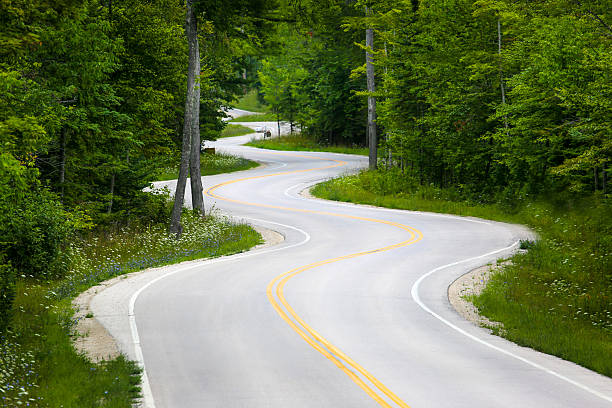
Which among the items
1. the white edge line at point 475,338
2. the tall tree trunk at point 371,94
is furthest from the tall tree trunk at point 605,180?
the tall tree trunk at point 371,94

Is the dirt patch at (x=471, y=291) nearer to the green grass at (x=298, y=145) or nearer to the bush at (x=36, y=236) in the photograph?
the bush at (x=36, y=236)

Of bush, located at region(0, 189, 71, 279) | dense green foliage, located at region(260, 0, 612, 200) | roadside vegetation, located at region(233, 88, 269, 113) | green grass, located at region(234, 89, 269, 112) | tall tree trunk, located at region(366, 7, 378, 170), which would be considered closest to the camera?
bush, located at region(0, 189, 71, 279)

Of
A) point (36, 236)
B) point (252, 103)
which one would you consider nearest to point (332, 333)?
point (36, 236)

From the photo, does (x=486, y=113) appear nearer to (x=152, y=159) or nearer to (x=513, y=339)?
(x=152, y=159)

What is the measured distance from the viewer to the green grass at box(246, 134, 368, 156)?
60.2m

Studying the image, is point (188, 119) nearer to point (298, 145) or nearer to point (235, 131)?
point (298, 145)

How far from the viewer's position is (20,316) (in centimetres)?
1273

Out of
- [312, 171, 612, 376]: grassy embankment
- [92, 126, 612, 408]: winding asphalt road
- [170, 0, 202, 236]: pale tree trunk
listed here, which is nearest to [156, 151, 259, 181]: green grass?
[312, 171, 612, 376]: grassy embankment

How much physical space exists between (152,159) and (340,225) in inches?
342

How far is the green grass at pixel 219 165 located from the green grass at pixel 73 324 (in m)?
22.9

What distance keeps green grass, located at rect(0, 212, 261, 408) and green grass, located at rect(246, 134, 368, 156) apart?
1433 inches

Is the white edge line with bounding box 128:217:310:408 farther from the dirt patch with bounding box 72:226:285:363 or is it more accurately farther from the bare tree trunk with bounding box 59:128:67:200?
the bare tree trunk with bounding box 59:128:67:200

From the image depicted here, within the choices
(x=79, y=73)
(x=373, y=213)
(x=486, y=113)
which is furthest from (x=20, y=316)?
(x=486, y=113)

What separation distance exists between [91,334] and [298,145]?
55.5 metres
